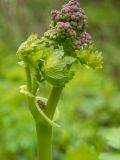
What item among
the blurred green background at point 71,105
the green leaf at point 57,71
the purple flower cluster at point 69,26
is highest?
the purple flower cluster at point 69,26

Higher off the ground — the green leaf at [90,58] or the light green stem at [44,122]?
the green leaf at [90,58]

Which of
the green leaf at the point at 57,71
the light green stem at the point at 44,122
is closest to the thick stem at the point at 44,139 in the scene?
the light green stem at the point at 44,122

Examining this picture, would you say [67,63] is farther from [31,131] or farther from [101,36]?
[101,36]

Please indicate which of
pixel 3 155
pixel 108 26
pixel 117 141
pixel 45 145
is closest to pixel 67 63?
pixel 45 145

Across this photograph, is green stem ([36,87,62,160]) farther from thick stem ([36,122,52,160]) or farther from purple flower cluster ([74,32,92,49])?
purple flower cluster ([74,32,92,49])

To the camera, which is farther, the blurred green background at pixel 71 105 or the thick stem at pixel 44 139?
the blurred green background at pixel 71 105

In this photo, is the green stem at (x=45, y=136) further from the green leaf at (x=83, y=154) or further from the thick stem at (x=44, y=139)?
the green leaf at (x=83, y=154)

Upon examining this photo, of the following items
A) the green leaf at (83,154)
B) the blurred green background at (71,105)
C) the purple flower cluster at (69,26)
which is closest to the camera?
the purple flower cluster at (69,26)
